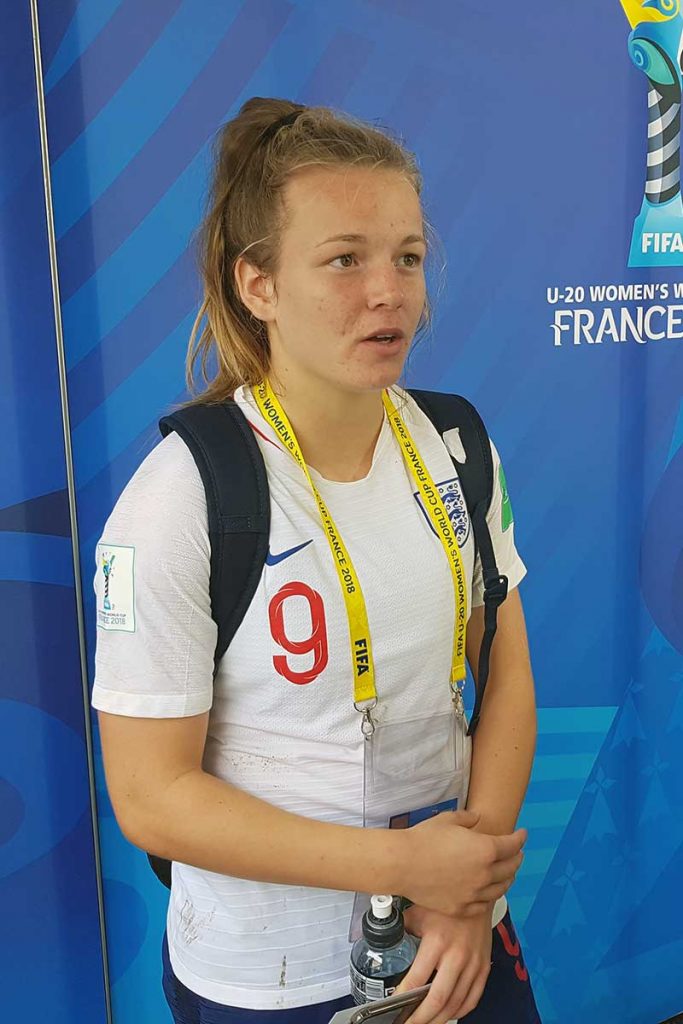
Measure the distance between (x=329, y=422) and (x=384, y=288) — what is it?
0.56 feet

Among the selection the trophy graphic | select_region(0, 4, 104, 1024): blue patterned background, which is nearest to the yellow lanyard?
the trophy graphic

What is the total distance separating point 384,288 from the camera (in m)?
1.04

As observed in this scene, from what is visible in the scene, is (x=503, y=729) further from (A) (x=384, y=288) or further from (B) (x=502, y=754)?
(A) (x=384, y=288)

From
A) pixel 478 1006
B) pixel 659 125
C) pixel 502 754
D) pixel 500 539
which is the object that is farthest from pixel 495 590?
pixel 659 125

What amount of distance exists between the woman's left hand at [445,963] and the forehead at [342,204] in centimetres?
76

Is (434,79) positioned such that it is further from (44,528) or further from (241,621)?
(241,621)

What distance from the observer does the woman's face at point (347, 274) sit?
3.40 feet

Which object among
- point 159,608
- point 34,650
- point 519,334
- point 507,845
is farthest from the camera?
point 519,334

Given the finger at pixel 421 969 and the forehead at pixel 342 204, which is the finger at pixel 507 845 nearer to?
the finger at pixel 421 969

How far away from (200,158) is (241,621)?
1025 millimetres

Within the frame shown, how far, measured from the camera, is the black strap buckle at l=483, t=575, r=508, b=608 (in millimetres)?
1186

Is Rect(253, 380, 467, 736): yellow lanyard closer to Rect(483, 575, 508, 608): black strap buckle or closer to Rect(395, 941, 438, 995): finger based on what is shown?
Rect(483, 575, 508, 608): black strap buckle

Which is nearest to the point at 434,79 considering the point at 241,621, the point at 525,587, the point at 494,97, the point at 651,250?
the point at 494,97

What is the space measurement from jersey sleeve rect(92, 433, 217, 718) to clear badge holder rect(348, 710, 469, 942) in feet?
0.73
